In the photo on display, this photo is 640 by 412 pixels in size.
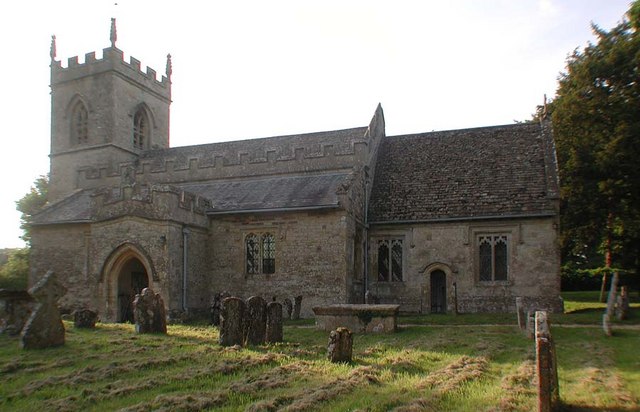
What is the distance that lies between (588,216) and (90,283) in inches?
845

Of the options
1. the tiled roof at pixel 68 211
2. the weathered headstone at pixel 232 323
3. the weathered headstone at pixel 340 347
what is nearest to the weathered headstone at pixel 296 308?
the weathered headstone at pixel 232 323

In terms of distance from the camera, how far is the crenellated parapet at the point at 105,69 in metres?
30.9

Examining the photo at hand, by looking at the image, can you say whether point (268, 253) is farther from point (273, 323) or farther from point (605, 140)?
point (605, 140)

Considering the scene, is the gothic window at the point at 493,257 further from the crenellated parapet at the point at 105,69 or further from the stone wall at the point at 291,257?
the crenellated parapet at the point at 105,69

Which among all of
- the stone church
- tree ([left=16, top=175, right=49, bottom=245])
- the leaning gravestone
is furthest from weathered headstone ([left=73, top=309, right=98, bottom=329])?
tree ([left=16, top=175, right=49, bottom=245])

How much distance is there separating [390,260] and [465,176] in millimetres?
5091

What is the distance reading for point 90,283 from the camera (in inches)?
889

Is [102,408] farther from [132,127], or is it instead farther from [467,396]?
[132,127]

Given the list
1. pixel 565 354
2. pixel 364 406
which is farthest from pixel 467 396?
pixel 565 354

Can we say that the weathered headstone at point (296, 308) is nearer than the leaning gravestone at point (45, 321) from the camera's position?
No

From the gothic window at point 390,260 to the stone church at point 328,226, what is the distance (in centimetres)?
4

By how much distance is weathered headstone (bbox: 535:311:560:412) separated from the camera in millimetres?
7293

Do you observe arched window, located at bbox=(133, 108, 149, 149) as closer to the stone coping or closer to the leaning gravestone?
the stone coping

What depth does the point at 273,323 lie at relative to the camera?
14562 mm
